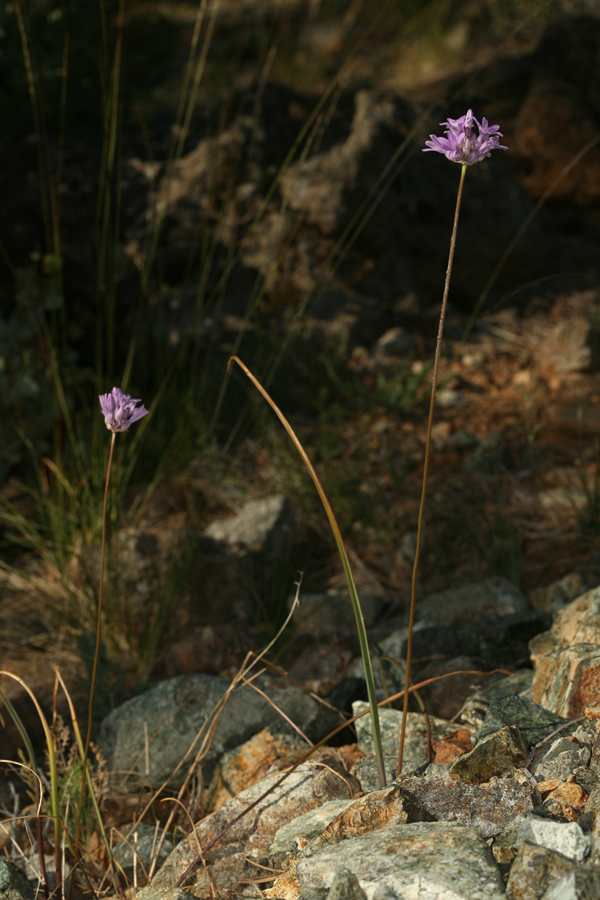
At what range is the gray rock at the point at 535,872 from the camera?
3.23 ft

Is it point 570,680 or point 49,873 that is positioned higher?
point 570,680

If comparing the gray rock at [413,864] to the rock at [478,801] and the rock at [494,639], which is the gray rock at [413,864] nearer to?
the rock at [478,801]

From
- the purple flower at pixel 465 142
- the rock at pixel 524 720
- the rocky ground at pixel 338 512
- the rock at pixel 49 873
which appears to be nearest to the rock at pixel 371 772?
the rocky ground at pixel 338 512

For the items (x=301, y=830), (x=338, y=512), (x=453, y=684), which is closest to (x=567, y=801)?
(x=301, y=830)

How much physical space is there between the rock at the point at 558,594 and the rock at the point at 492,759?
38.9 inches

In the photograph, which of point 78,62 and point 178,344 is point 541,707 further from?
point 78,62

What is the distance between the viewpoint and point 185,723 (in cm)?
185

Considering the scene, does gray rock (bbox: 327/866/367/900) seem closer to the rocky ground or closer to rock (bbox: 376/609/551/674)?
the rocky ground

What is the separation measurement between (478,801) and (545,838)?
0.17 meters

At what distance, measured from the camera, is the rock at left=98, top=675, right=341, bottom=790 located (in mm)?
1789

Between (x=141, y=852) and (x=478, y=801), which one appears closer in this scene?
(x=478, y=801)

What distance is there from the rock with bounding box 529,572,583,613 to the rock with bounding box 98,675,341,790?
82 centimetres

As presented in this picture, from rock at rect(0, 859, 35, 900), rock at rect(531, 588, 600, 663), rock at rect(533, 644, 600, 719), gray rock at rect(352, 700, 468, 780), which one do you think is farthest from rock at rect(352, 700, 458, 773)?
rock at rect(0, 859, 35, 900)

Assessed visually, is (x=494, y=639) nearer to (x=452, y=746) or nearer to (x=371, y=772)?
(x=452, y=746)
